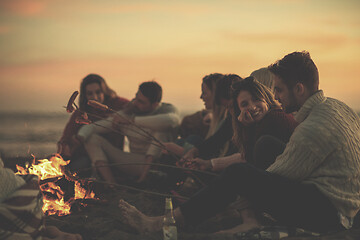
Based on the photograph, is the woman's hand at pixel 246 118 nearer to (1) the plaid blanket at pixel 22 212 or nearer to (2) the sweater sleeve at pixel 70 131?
(1) the plaid blanket at pixel 22 212

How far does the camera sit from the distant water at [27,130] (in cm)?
1595

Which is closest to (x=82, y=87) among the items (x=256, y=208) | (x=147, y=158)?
(x=147, y=158)

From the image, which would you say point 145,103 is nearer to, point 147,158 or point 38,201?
point 147,158

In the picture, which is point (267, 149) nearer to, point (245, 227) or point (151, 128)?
point (245, 227)

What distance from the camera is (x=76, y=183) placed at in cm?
416

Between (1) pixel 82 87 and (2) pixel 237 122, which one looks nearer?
(2) pixel 237 122

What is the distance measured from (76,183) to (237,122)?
1622 millimetres

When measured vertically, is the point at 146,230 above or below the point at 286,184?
below

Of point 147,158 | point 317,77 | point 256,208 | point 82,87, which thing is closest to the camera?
point 317,77

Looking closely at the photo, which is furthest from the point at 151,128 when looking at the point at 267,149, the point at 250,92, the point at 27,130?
the point at 27,130

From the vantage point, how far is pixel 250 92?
3.52 metres

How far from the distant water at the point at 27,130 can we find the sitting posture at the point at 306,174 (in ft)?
41.6

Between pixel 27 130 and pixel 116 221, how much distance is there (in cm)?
1932

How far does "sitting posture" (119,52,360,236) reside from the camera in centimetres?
270
